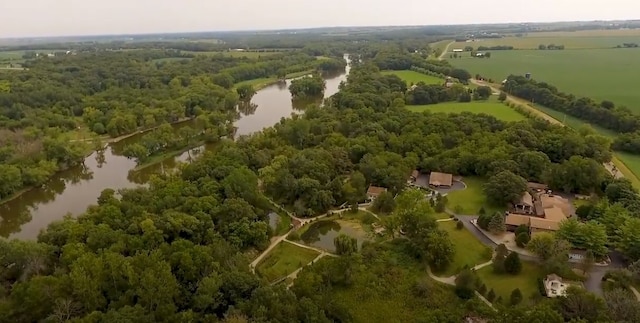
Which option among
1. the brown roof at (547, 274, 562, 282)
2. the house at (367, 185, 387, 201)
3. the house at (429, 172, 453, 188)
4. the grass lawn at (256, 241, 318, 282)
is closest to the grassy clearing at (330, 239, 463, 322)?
the grass lawn at (256, 241, 318, 282)

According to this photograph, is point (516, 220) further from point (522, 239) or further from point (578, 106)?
point (578, 106)

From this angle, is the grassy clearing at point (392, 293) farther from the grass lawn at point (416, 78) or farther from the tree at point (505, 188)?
the grass lawn at point (416, 78)

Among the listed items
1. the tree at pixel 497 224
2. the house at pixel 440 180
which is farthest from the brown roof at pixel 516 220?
the house at pixel 440 180

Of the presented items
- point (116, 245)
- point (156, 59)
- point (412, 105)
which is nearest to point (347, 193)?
point (116, 245)

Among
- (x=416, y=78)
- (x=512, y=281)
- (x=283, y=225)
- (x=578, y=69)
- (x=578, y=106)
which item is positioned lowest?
(x=512, y=281)

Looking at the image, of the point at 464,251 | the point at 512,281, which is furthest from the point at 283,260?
the point at 512,281

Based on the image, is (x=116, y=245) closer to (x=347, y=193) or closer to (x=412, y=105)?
(x=347, y=193)

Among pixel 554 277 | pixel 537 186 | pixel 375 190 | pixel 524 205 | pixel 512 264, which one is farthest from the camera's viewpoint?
pixel 537 186
